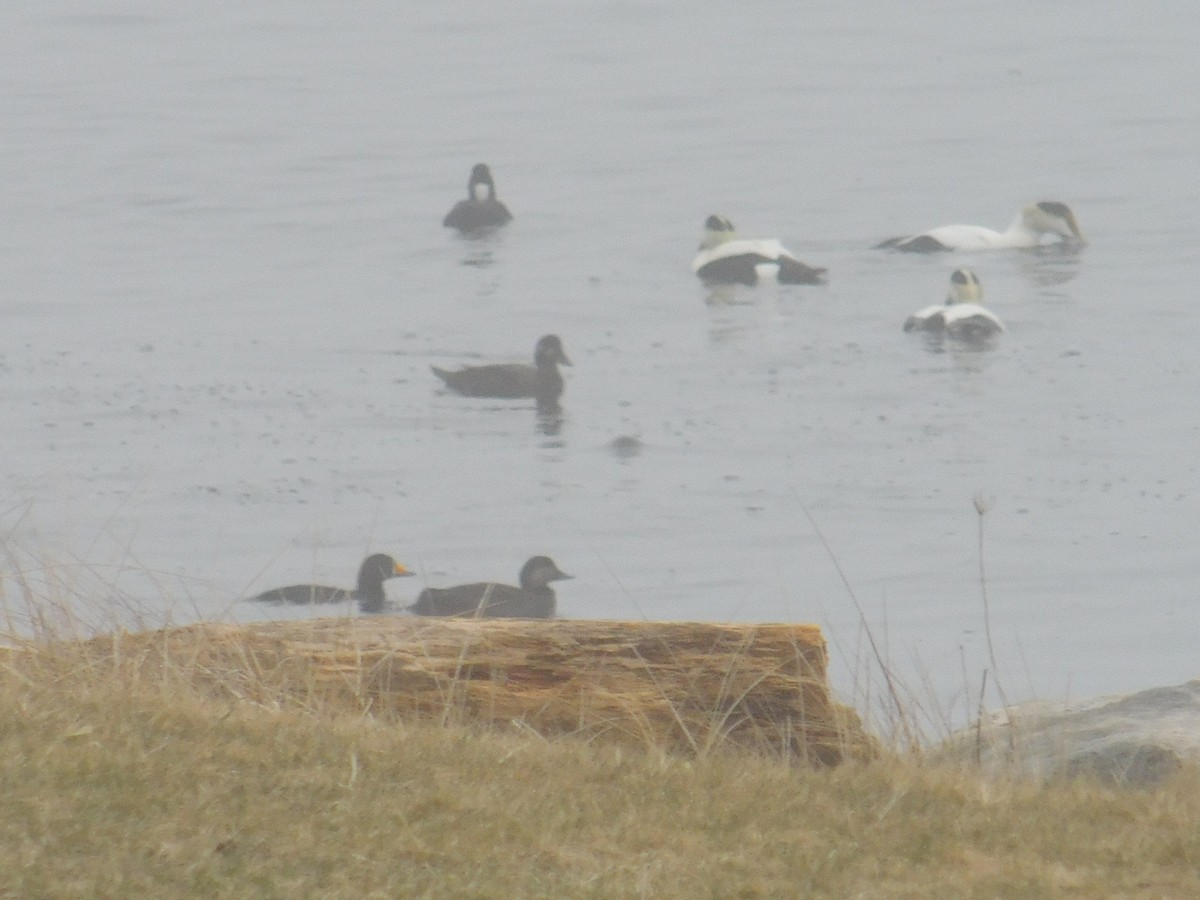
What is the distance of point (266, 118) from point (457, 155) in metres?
8.02

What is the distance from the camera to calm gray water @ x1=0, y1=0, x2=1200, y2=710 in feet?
50.5

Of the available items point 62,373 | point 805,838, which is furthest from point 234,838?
point 62,373

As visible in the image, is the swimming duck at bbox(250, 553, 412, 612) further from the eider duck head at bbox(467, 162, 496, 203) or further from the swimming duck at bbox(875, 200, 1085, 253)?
the eider duck head at bbox(467, 162, 496, 203)

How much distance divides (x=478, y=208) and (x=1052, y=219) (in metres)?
9.00

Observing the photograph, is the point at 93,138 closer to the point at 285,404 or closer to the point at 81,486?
the point at 285,404

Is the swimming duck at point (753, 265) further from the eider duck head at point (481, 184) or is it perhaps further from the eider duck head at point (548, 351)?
the eider duck head at point (548, 351)

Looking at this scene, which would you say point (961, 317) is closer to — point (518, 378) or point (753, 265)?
point (753, 265)

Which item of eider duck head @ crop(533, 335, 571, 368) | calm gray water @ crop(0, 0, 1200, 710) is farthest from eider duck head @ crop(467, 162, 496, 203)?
eider duck head @ crop(533, 335, 571, 368)

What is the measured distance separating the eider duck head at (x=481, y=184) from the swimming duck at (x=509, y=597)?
19.8m

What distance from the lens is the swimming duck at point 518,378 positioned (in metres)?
22.0

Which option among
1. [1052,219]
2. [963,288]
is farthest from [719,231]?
[963,288]

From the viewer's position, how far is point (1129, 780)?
22.6ft

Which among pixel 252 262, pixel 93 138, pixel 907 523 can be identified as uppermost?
pixel 93 138

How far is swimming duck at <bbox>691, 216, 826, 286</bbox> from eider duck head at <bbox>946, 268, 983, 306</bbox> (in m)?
3.14
